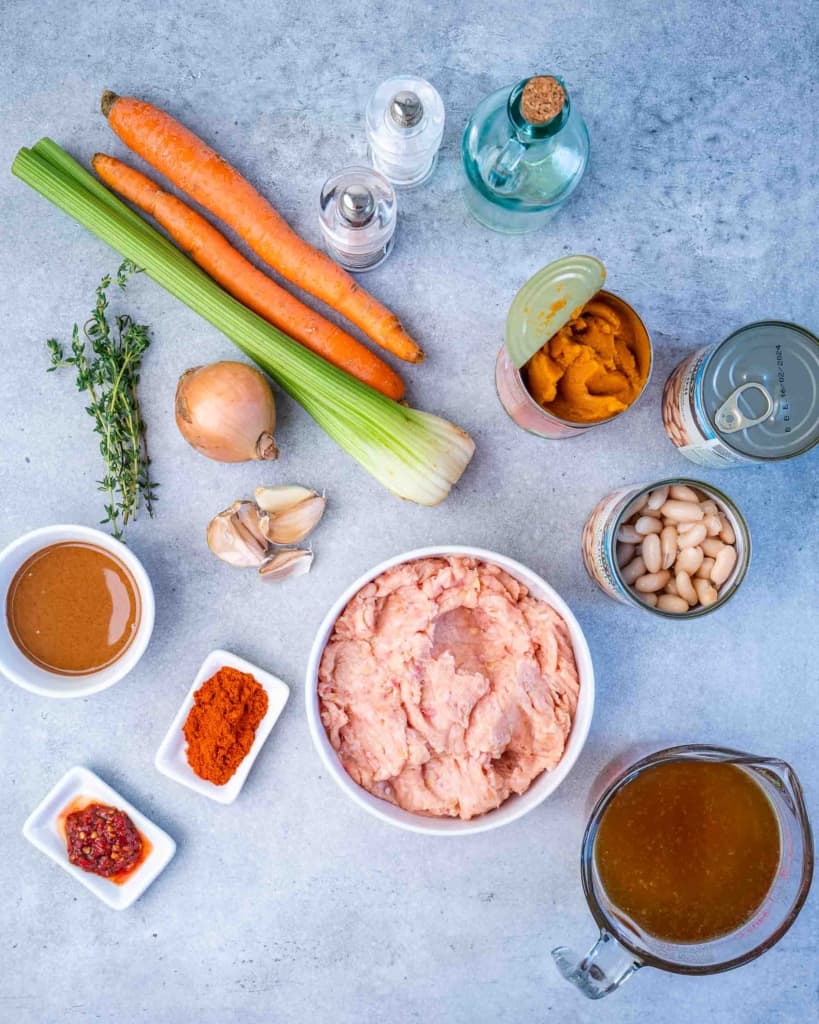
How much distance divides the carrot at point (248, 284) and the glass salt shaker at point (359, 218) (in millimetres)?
159

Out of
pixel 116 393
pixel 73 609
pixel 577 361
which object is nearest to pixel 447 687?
pixel 577 361

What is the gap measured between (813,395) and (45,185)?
1.59 m

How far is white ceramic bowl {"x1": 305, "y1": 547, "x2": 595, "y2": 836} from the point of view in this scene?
4.93ft

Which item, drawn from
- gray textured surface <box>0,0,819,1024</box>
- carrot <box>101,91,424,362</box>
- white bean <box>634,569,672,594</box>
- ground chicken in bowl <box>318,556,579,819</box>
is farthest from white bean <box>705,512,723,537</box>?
carrot <box>101,91,424,362</box>

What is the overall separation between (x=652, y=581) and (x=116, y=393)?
3.73 feet

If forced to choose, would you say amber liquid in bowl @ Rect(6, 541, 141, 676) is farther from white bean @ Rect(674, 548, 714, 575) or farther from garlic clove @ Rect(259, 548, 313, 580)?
white bean @ Rect(674, 548, 714, 575)

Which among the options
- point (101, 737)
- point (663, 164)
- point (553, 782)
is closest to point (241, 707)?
point (101, 737)

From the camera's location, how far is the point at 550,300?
1.40 m

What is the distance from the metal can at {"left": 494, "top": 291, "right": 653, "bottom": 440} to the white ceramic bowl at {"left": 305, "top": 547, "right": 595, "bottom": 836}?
0.28m

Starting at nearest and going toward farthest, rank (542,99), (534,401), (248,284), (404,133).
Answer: (542,99), (534,401), (404,133), (248,284)

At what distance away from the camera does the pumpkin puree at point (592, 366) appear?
1.50 meters

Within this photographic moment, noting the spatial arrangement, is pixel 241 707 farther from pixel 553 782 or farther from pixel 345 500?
pixel 553 782

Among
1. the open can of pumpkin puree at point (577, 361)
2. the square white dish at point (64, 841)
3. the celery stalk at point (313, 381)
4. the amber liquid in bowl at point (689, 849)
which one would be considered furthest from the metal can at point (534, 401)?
the square white dish at point (64, 841)

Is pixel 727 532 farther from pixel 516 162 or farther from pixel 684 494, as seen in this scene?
pixel 516 162
